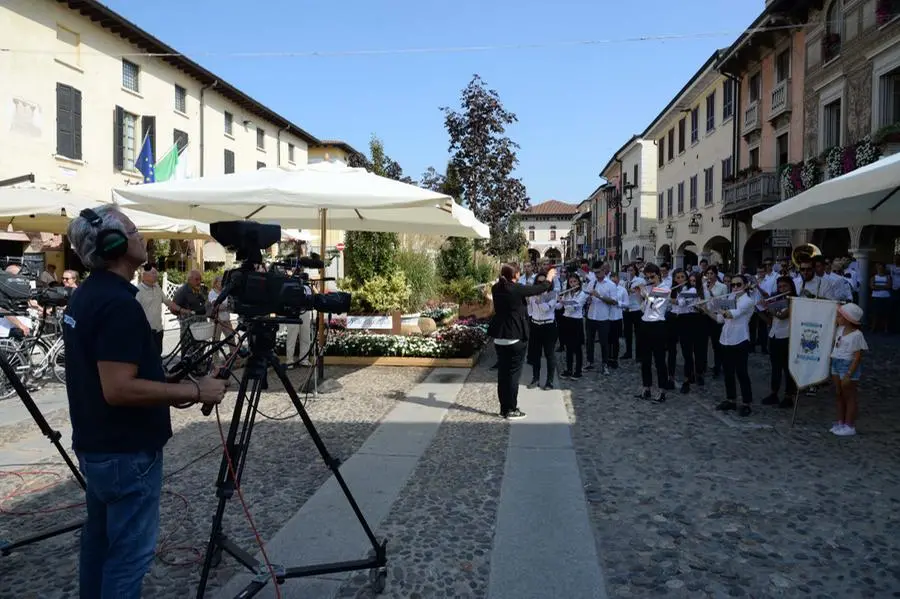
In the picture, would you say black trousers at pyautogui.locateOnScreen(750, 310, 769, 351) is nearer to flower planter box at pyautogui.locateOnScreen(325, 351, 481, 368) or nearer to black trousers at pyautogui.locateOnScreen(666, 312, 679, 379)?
black trousers at pyautogui.locateOnScreen(666, 312, 679, 379)

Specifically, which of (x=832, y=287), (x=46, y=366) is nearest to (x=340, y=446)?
(x=46, y=366)

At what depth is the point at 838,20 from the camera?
17453 millimetres

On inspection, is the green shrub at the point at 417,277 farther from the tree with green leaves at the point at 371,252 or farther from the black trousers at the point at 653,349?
the black trousers at the point at 653,349

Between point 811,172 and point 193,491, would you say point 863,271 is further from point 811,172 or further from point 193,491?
point 193,491

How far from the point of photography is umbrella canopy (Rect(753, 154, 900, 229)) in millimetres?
5684

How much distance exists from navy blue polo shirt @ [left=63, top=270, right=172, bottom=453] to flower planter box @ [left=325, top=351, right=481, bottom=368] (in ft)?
26.3

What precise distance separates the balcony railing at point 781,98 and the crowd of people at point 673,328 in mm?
13010

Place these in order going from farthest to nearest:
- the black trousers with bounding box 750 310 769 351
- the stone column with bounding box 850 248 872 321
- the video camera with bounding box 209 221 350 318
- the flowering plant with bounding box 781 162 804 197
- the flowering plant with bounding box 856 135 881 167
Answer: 1. the flowering plant with bounding box 781 162 804 197
2. the stone column with bounding box 850 248 872 321
3. the flowering plant with bounding box 856 135 881 167
4. the black trousers with bounding box 750 310 769 351
5. the video camera with bounding box 209 221 350 318

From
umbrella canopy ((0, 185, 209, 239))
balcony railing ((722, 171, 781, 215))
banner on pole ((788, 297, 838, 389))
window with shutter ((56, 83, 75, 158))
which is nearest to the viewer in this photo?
banner on pole ((788, 297, 838, 389))

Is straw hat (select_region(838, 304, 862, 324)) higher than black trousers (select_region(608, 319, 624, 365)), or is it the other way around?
straw hat (select_region(838, 304, 862, 324))

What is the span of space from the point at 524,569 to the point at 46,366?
768 centimetres

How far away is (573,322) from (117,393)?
8326 mm

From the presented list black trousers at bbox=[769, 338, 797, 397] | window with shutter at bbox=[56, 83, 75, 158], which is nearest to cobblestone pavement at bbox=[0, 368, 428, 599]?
black trousers at bbox=[769, 338, 797, 397]

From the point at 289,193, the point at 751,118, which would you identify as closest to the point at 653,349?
the point at 289,193
